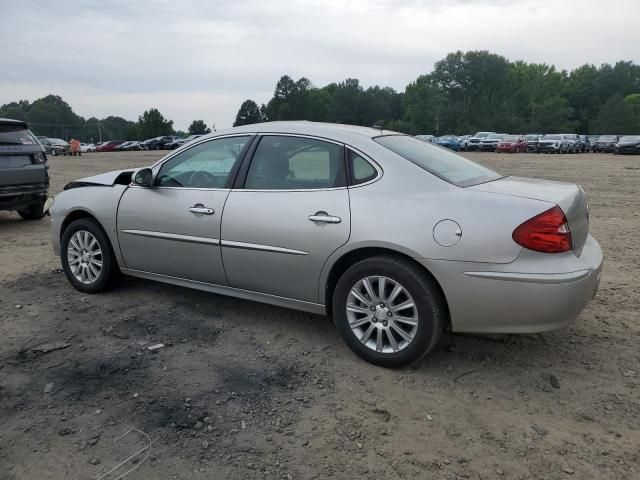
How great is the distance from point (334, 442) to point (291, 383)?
683 millimetres

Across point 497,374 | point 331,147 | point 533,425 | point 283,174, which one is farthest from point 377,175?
point 533,425

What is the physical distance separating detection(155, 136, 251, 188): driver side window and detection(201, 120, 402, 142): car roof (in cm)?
11

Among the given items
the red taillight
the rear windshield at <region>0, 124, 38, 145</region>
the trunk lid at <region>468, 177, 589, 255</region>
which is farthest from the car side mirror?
the rear windshield at <region>0, 124, 38, 145</region>

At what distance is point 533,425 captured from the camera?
2971 millimetres

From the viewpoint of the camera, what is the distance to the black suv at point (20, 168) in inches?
321

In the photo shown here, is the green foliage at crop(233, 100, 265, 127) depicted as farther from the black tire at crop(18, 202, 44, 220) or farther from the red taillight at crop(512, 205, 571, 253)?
the red taillight at crop(512, 205, 571, 253)

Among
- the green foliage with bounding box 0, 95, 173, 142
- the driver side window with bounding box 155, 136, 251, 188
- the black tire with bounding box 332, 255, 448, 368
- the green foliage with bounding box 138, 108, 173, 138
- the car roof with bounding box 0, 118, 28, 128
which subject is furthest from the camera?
the green foliage with bounding box 0, 95, 173, 142

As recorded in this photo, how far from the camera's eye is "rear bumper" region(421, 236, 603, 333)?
318cm

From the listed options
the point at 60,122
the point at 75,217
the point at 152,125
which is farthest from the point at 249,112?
the point at 75,217

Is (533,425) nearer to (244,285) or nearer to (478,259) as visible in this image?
(478,259)

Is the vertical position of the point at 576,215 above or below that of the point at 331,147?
below

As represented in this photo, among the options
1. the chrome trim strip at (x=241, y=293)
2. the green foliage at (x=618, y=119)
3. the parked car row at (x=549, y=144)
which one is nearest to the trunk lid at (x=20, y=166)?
the chrome trim strip at (x=241, y=293)

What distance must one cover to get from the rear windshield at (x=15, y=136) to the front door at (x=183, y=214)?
4.73m

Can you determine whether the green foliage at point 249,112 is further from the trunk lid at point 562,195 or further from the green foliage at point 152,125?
the trunk lid at point 562,195
